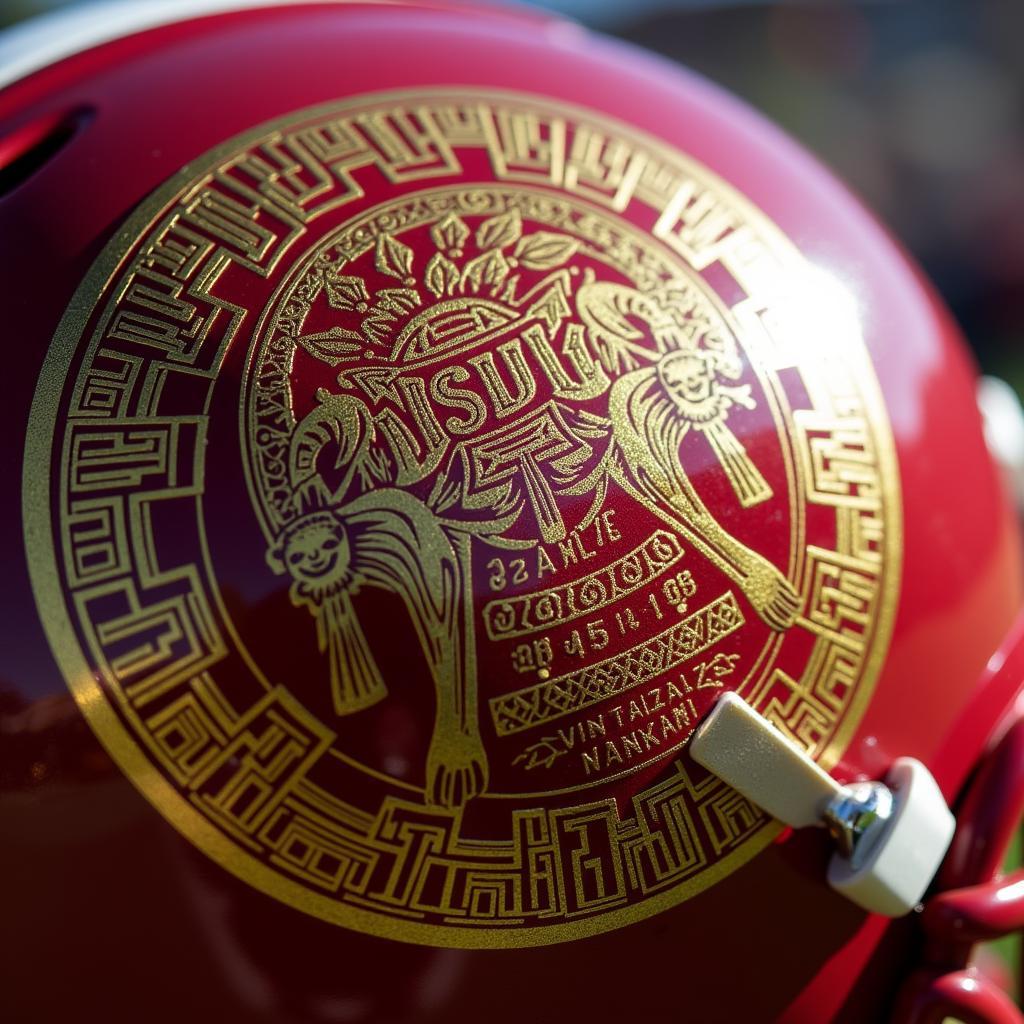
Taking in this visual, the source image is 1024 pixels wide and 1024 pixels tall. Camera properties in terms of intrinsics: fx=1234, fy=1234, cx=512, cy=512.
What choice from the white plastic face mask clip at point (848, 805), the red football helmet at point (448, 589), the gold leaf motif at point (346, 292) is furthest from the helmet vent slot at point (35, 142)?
the white plastic face mask clip at point (848, 805)

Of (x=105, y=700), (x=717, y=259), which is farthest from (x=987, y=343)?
(x=105, y=700)

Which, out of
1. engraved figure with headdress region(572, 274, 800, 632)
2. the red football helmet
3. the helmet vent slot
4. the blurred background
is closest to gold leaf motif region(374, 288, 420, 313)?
the red football helmet

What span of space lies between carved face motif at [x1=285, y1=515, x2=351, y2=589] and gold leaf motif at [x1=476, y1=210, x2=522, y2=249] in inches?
10.0

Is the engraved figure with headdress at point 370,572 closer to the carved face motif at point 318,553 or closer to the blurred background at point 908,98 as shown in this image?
the carved face motif at point 318,553

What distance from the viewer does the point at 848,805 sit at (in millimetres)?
923

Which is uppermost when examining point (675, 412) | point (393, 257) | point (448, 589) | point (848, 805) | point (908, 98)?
point (908, 98)

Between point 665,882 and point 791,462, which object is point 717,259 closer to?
point 791,462

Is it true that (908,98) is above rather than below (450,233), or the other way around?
above

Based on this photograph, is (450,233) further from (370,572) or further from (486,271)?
(370,572)

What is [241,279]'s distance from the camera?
0.89 m

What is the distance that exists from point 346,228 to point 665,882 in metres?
0.54

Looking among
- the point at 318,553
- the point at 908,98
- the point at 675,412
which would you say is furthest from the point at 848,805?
the point at 908,98

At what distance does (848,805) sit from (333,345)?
0.51m

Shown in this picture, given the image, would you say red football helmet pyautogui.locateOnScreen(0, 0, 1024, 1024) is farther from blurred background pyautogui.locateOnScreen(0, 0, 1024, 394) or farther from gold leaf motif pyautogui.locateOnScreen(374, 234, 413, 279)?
blurred background pyautogui.locateOnScreen(0, 0, 1024, 394)
